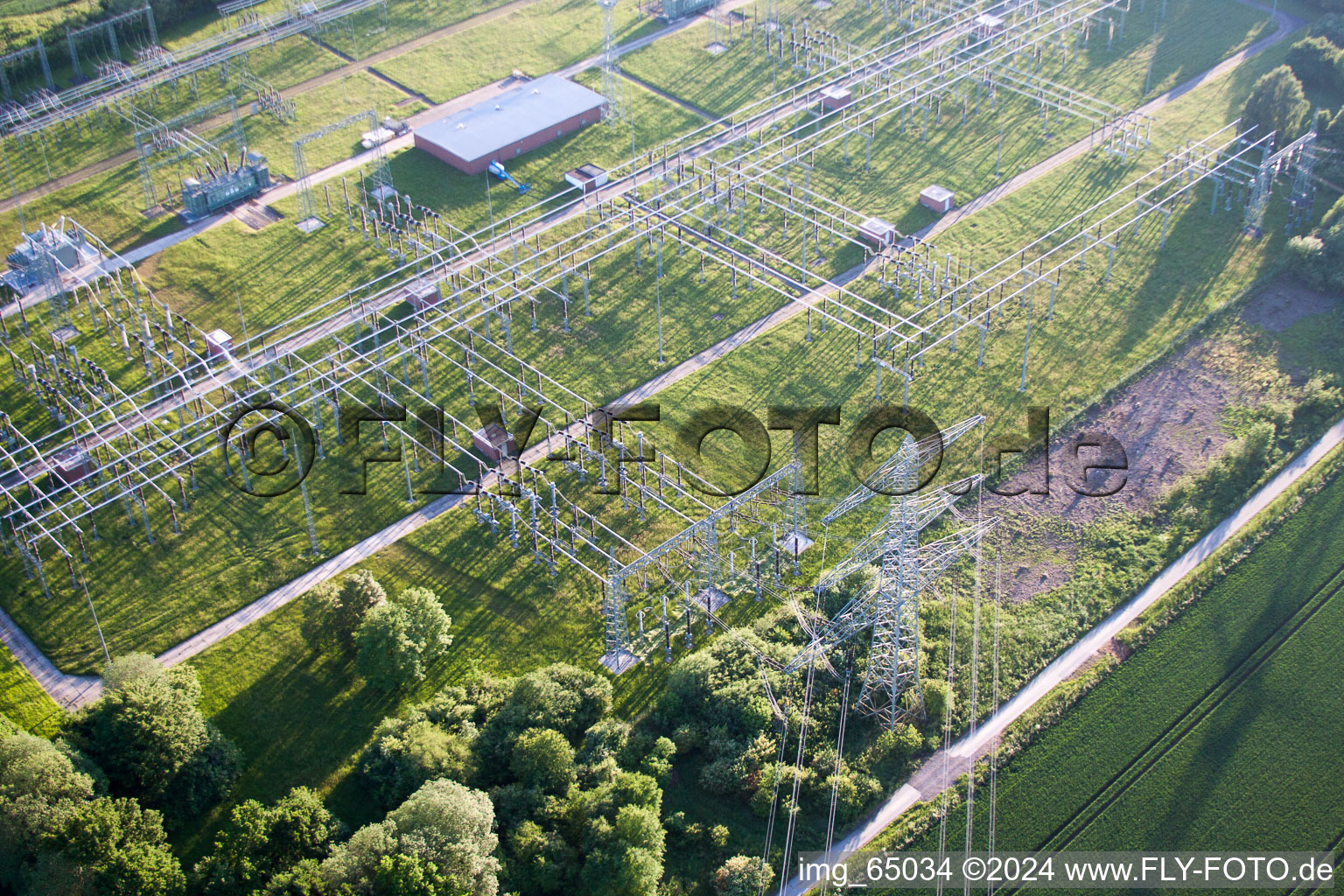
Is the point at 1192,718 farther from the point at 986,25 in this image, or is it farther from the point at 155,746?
the point at 986,25

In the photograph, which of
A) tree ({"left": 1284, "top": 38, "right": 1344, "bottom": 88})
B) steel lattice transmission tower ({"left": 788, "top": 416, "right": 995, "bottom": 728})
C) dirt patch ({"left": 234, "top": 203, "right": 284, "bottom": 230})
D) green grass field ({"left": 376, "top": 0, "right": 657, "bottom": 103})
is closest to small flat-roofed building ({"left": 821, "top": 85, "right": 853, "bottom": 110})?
green grass field ({"left": 376, "top": 0, "right": 657, "bottom": 103})

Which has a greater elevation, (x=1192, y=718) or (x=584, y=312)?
(x=584, y=312)

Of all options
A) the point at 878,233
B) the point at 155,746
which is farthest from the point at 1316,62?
the point at 155,746

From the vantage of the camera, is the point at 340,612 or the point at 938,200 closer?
the point at 340,612

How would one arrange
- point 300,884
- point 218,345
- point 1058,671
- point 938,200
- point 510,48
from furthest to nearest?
1. point 510,48
2. point 938,200
3. point 218,345
4. point 1058,671
5. point 300,884

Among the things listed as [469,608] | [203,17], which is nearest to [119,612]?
[469,608]

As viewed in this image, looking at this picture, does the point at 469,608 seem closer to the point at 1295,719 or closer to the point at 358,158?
the point at 1295,719

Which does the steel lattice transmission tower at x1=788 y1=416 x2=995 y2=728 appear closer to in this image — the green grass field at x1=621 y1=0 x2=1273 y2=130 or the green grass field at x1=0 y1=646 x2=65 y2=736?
the green grass field at x1=0 y1=646 x2=65 y2=736
